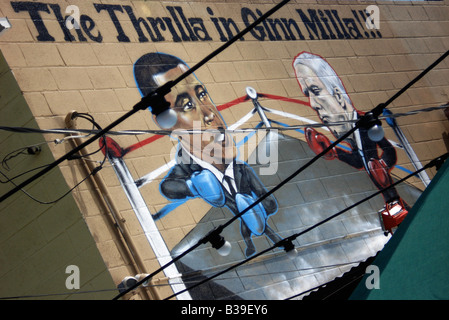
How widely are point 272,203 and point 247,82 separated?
1.77m

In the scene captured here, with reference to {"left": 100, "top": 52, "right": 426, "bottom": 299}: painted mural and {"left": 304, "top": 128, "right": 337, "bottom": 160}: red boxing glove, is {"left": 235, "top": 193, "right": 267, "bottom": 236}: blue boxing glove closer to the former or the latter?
{"left": 100, "top": 52, "right": 426, "bottom": 299}: painted mural

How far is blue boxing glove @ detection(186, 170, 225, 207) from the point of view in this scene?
7.81 metres

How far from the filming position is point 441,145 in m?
10.5

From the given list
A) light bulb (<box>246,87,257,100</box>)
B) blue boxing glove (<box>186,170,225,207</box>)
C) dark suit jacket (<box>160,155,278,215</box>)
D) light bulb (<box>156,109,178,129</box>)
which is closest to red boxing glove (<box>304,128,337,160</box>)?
light bulb (<box>246,87,257,100</box>)

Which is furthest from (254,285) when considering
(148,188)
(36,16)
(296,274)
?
(36,16)

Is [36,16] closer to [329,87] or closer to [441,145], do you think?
[329,87]

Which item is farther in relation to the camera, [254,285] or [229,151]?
[229,151]

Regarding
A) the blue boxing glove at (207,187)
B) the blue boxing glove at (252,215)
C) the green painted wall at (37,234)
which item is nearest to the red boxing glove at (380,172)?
the blue boxing glove at (252,215)

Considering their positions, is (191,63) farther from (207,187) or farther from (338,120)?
(338,120)

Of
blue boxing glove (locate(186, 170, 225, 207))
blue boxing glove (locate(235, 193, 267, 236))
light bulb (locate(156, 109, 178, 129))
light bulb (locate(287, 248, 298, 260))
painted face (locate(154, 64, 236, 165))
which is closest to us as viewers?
light bulb (locate(156, 109, 178, 129))

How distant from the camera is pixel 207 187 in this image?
25.9 ft

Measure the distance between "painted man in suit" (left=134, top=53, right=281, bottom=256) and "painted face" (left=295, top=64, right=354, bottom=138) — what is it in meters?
1.73

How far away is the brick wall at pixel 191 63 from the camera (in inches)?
283

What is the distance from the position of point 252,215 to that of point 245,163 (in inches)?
28.5
